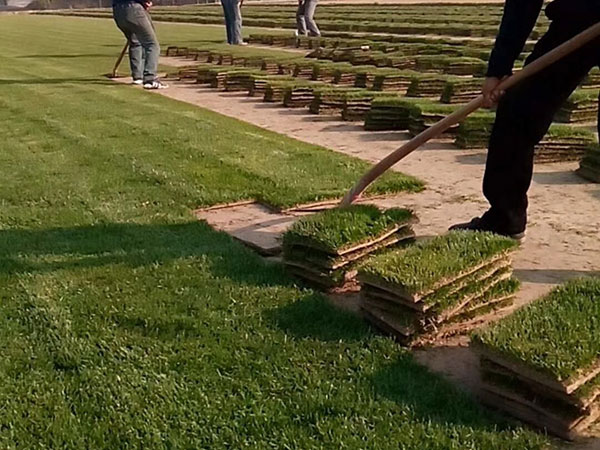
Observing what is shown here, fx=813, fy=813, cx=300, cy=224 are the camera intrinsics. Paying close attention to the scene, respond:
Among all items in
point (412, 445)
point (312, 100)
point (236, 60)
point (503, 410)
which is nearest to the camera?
point (412, 445)

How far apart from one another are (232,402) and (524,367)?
1.06 metres

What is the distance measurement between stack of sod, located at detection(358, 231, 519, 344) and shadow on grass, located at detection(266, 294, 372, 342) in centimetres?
10

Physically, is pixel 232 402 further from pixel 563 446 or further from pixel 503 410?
pixel 563 446

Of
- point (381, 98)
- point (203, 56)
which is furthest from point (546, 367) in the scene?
point (203, 56)

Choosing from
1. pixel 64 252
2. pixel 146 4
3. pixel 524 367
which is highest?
pixel 146 4

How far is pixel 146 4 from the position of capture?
520 inches

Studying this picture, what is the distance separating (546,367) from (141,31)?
Answer: 11.5 meters

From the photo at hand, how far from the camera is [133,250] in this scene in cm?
476

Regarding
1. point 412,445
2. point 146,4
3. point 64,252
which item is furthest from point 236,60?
point 412,445

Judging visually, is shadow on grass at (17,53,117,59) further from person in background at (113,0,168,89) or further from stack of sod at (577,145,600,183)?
stack of sod at (577,145,600,183)

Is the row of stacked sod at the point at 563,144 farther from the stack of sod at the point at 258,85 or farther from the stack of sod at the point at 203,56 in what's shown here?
the stack of sod at the point at 203,56

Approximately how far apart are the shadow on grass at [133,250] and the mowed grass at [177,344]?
13 millimetres

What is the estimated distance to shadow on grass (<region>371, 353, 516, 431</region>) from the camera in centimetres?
285

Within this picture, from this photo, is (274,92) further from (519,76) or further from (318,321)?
(318,321)
